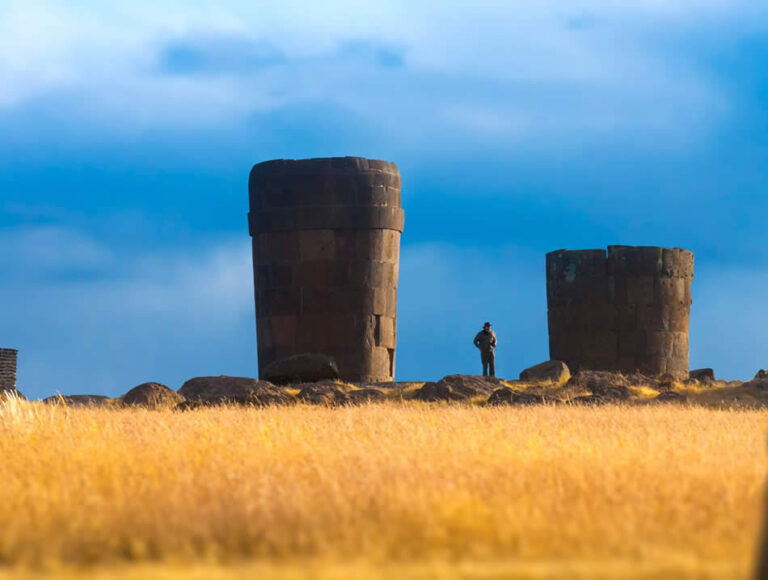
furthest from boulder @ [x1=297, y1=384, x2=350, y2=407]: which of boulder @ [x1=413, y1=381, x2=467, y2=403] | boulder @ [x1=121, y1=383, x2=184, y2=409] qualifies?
boulder @ [x1=121, y1=383, x2=184, y2=409]

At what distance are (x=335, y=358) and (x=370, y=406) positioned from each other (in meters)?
5.70

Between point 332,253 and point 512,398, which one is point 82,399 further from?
point 512,398

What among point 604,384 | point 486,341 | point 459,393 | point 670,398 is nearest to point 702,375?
point 486,341

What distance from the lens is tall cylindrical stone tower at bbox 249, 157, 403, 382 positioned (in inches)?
806

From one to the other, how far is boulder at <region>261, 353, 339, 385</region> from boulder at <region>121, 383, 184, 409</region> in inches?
102

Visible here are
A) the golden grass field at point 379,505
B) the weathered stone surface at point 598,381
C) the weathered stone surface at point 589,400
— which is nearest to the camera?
the golden grass field at point 379,505

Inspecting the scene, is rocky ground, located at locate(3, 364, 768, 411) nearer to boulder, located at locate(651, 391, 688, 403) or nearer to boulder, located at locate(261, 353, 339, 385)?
boulder, located at locate(651, 391, 688, 403)

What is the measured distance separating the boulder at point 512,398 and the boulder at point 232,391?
11.0 ft

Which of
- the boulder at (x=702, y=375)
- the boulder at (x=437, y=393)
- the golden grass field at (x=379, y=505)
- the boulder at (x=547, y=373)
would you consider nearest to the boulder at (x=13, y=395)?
the golden grass field at (x=379, y=505)

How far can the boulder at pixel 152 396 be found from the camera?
697 inches

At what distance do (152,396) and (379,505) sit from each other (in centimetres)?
1286

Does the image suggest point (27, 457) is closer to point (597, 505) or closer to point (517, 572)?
point (597, 505)

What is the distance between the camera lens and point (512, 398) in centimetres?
1677

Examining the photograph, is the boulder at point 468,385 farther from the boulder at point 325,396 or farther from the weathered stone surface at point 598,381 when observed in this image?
the boulder at point 325,396
